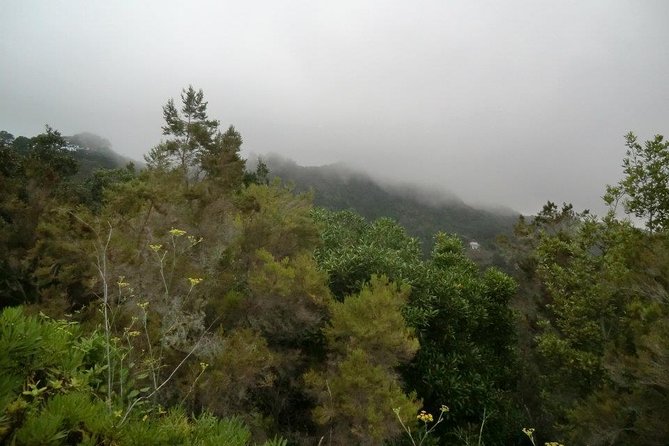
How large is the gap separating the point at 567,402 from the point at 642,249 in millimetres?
7849

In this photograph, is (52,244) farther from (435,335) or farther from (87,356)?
(435,335)

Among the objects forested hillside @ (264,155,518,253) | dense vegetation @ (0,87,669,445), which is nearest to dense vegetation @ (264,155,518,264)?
forested hillside @ (264,155,518,253)

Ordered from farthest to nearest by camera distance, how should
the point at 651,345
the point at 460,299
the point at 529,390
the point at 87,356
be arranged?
the point at 529,390, the point at 460,299, the point at 651,345, the point at 87,356

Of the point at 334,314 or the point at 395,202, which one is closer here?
the point at 334,314

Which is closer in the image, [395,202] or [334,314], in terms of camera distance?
[334,314]

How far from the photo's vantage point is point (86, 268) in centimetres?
1355

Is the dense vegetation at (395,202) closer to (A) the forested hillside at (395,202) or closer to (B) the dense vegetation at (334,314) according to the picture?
(A) the forested hillside at (395,202)

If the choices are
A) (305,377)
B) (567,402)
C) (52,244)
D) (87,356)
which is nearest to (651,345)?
(567,402)

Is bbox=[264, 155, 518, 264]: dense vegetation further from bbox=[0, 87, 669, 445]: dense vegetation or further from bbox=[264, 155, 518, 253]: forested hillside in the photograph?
bbox=[0, 87, 669, 445]: dense vegetation

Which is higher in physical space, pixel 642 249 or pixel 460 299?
pixel 642 249

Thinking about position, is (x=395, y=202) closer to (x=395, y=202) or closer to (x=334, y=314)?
(x=395, y=202)

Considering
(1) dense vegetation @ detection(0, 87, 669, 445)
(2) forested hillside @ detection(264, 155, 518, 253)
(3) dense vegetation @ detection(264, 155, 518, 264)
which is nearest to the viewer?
(1) dense vegetation @ detection(0, 87, 669, 445)

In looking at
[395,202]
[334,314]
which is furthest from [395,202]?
[334,314]

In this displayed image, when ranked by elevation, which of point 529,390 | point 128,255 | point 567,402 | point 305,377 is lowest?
point 529,390
